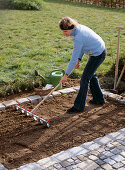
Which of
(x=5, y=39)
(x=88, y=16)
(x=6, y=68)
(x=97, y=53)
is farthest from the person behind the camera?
(x=88, y=16)

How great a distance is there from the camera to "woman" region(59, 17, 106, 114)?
5.03m

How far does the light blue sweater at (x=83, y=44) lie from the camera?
505 centimetres

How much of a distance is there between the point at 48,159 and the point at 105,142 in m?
0.96

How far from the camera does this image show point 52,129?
5035 mm

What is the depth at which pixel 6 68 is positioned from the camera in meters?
7.76

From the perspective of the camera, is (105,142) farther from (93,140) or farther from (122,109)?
(122,109)

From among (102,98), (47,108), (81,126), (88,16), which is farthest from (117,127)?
(88,16)

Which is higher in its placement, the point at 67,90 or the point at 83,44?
the point at 83,44

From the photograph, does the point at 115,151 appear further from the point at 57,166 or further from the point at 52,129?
the point at 52,129

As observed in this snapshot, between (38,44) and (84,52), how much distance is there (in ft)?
16.0

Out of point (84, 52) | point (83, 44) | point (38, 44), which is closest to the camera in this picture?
point (83, 44)

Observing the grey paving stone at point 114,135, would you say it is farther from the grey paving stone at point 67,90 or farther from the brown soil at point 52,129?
the grey paving stone at point 67,90

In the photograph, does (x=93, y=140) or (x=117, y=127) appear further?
(x=117, y=127)

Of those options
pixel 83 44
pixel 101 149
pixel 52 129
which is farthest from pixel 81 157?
pixel 83 44
